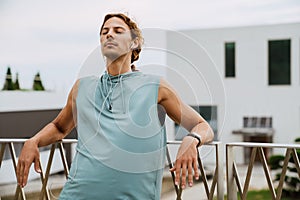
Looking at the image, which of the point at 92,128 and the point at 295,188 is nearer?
the point at 92,128

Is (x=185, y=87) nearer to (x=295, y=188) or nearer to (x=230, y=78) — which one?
(x=295, y=188)

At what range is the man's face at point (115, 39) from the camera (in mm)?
1173

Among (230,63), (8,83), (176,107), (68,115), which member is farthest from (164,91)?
(230,63)

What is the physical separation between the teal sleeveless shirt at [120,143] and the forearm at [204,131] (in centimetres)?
Answer: 9

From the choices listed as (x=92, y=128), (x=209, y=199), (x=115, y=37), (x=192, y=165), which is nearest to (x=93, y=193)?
(x=92, y=128)

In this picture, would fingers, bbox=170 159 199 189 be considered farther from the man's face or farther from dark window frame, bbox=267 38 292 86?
dark window frame, bbox=267 38 292 86

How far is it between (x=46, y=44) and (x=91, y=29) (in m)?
1.25

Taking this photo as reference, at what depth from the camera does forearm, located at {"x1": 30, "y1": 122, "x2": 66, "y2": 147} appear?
1.31 metres

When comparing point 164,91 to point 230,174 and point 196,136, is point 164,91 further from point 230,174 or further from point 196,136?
point 230,174

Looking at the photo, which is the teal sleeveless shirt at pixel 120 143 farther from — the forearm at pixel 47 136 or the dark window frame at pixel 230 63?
the dark window frame at pixel 230 63

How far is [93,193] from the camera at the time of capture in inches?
46.9

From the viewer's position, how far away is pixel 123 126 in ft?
3.80

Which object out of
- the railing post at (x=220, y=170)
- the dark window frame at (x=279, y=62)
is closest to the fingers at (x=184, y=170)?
the railing post at (x=220, y=170)

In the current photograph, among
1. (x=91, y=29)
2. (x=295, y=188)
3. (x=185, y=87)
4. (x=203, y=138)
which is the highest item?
(x=91, y=29)
